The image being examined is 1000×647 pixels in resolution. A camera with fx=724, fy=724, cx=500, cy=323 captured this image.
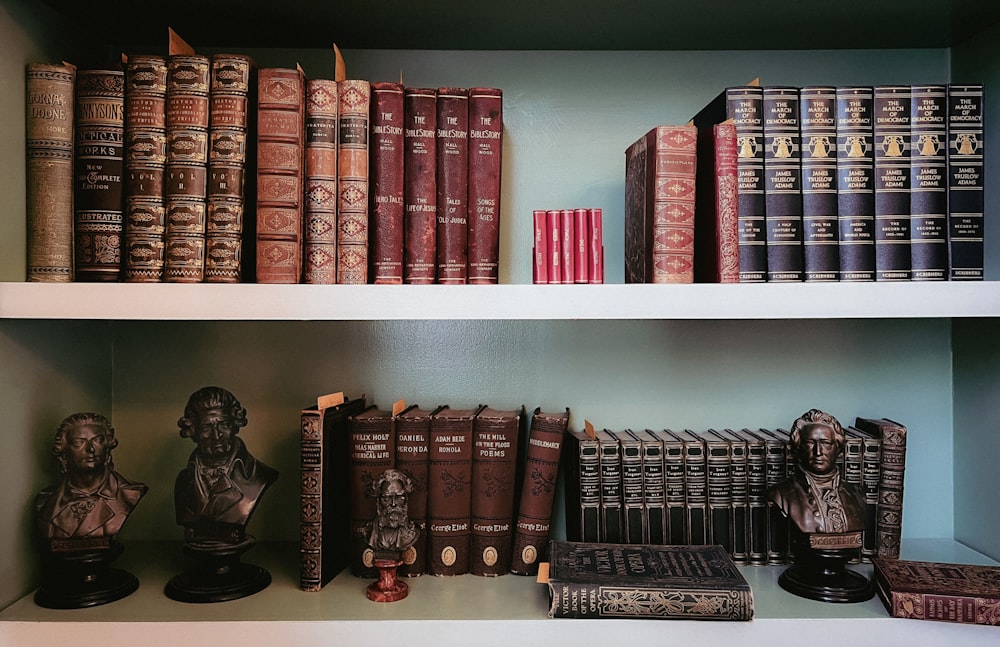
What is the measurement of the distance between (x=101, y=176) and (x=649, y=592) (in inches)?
36.9

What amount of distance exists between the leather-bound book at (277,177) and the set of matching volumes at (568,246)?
1.12 ft

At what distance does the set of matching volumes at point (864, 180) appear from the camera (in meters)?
1.05

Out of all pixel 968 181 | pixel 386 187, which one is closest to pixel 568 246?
pixel 386 187

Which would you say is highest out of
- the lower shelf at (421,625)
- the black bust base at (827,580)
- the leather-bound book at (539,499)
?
the leather-bound book at (539,499)

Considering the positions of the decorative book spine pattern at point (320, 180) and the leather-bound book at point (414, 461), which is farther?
the leather-bound book at point (414, 461)

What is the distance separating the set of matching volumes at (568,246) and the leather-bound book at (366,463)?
345 millimetres

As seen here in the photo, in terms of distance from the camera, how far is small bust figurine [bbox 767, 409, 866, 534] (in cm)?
103

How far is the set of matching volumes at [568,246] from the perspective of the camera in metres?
1.02

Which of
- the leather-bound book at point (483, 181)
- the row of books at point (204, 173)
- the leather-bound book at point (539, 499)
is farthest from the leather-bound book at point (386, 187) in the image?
the leather-bound book at point (539, 499)

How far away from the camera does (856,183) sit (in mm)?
1055

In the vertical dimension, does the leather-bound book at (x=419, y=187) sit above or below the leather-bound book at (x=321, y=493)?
above

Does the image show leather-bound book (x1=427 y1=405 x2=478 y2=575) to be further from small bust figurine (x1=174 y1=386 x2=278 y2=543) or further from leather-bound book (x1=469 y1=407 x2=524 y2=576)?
small bust figurine (x1=174 y1=386 x2=278 y2=543)

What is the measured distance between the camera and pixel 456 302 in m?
0.98

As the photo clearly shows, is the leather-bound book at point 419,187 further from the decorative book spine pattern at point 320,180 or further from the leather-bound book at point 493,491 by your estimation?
the leather-bound book at point 493,491
